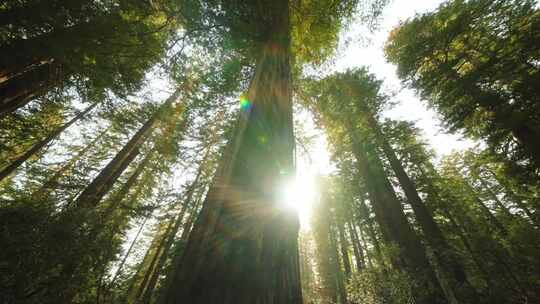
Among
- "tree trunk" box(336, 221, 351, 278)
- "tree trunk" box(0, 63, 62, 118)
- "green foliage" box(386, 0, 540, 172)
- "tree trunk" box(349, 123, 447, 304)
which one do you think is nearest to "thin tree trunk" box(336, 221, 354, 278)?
"tree trunk" box(336, 221, 351, 278)

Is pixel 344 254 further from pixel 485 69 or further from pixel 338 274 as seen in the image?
pixel 485 69

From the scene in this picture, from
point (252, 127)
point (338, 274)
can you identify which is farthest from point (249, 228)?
point (338, 274)

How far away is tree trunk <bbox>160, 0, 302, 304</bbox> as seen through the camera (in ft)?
3.54

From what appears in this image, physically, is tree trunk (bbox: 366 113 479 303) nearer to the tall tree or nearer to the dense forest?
the dense forest

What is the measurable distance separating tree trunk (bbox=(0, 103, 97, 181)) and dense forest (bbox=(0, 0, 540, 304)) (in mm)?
185

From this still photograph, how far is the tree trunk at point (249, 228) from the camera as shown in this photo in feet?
3.54

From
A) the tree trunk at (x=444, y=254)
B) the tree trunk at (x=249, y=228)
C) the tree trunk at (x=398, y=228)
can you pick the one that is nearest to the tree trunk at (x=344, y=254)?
the tree trunk at (x=398, y=228)

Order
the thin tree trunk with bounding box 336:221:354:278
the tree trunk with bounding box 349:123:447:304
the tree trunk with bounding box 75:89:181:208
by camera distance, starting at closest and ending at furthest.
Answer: the tree trunk with bounding box 75:89:181:208 → the tree trunk with bounding box 349:123:447:304 → the thin tree trunk with bounding box 336:221:354:278

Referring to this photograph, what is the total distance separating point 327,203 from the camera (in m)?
21.6

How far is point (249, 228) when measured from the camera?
4.69 feet

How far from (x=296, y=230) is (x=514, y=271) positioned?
16712 mm

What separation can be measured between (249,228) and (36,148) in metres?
18.2

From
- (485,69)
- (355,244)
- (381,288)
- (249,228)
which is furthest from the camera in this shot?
(355,244)

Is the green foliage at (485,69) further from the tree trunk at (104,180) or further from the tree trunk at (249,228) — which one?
the tree trunk at (104,180)
